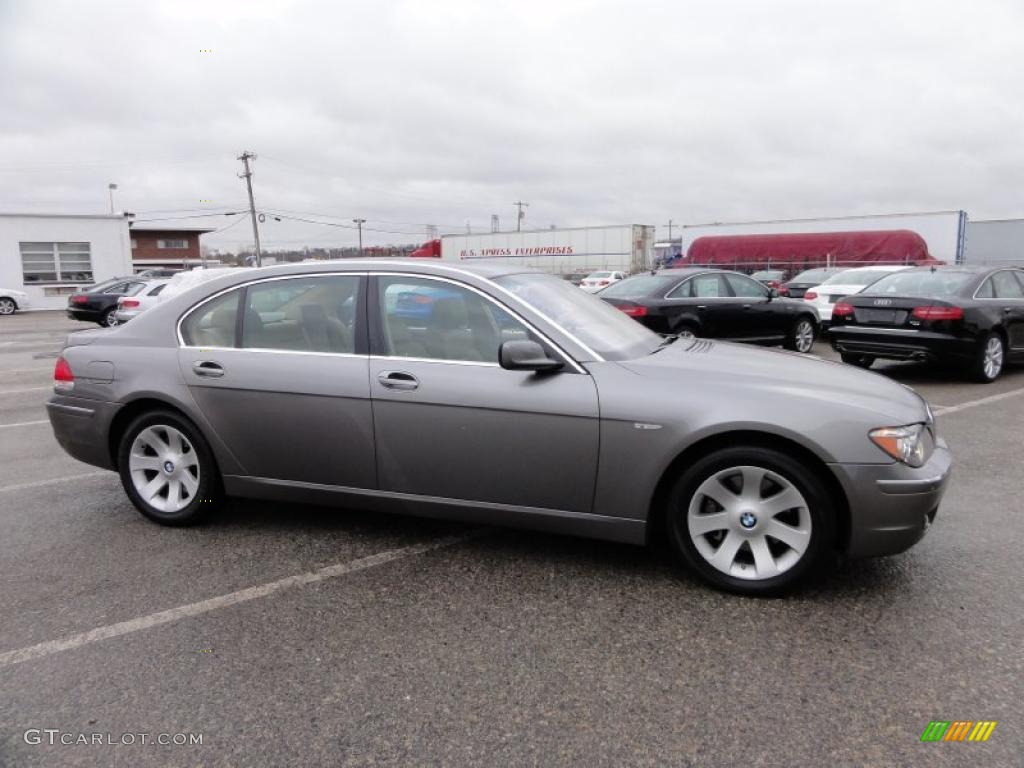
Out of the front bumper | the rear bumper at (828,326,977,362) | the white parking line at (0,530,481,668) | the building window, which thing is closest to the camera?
the white parking line at (0,530,481,668)

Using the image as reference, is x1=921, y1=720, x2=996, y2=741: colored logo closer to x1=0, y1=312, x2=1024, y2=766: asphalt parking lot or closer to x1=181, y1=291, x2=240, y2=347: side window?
x1=0, y1=312, x2=1024, y2=766: asphalt parking lot

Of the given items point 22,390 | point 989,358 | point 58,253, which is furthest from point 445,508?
point 58,253

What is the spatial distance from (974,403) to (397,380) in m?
6.82

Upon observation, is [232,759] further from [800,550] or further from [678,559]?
[800,550]

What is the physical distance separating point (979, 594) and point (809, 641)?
100cm

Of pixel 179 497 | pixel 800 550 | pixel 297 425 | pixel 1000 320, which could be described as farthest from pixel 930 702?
pixel 1000 320

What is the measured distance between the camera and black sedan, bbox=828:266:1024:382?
8.68m

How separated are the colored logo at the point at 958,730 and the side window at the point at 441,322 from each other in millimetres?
2203

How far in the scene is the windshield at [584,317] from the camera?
3664 millimetres

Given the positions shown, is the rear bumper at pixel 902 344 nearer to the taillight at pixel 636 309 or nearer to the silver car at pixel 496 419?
the taillight at pixel 636 309

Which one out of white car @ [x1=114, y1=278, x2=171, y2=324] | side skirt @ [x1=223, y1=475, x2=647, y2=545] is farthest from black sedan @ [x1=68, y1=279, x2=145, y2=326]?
side skirt @ [x1=223, y1=475, x2=647, y2=545]

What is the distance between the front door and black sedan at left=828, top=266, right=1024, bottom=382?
23.1 feet

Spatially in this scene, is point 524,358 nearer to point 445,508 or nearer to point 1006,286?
point 445,508

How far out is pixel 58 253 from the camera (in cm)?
3278
